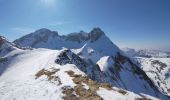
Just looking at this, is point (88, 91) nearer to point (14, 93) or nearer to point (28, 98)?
point (28, 98)

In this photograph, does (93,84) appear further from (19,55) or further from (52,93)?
(19,55)

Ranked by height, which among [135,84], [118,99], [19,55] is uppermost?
[19,55]

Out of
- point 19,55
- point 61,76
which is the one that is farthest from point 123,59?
point 61,76

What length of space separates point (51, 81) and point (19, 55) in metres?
53.3

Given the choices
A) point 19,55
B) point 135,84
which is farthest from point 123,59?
point 19,55

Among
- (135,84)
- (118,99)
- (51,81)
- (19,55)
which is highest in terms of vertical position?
(19,55)

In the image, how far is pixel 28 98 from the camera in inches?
1005

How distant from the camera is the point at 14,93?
91.2 feet

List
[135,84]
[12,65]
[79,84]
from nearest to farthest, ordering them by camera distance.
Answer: [79,84], [12,65], [135,84]

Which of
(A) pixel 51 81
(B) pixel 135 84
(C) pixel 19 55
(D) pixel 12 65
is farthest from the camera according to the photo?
(B) pixel 135 84

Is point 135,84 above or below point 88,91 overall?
below

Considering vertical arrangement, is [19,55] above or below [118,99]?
above

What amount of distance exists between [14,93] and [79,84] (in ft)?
31.1

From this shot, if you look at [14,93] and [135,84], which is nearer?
[14,93]
